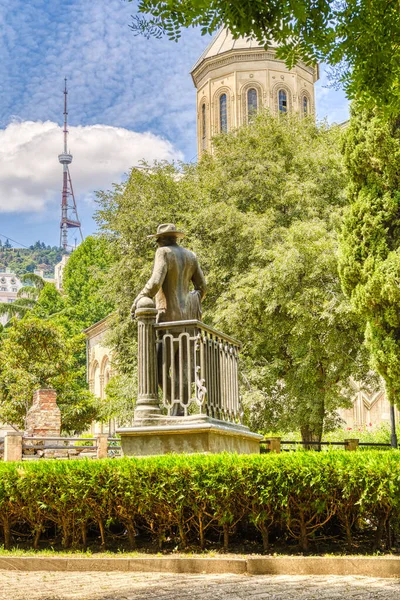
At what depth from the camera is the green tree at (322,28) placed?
17.1 feet

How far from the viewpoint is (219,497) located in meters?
7.14

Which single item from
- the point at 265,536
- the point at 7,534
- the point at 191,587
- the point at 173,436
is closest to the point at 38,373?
the point at 7,534

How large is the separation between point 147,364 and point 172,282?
117 centimetres

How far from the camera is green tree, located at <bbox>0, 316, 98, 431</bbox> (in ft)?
99.2

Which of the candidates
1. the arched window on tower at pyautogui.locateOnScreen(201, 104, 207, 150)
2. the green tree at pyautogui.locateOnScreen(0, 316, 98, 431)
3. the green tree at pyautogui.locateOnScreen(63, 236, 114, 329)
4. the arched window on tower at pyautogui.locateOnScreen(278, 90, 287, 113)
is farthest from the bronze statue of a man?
the arched window on tower at pyautogui.locateOnScreen(201, 104, 207, 150)

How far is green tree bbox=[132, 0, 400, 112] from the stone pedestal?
19.3 meters

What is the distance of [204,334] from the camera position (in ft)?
29.0

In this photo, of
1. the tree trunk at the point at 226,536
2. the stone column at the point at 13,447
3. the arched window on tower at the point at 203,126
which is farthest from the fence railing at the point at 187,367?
the arched window on tower at the point at 203,126

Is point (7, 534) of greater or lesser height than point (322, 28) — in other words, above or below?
below

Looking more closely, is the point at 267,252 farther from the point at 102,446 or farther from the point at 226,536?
the point at 226,536

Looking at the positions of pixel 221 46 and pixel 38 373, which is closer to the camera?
pixel 38 373

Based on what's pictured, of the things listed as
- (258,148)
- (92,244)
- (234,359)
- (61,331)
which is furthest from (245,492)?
(92,244)

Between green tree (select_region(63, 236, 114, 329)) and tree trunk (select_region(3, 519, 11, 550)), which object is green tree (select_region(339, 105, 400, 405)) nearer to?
tree trunk (select_region(3, 519, 11, 550))

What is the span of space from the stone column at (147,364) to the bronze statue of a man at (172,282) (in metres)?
0.24
